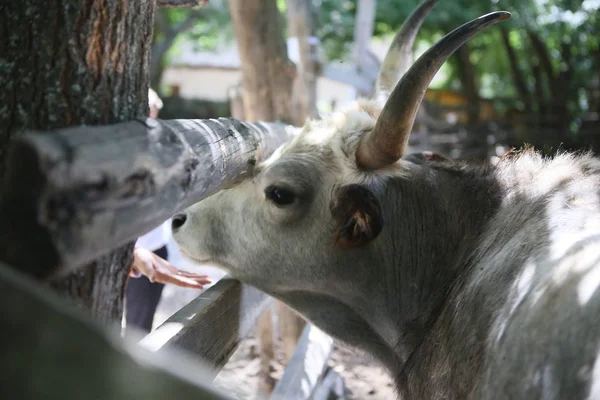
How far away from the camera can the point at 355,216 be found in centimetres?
291

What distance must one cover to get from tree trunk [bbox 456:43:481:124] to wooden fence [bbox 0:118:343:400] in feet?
57.0

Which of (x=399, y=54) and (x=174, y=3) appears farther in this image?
(x=399, y=54)

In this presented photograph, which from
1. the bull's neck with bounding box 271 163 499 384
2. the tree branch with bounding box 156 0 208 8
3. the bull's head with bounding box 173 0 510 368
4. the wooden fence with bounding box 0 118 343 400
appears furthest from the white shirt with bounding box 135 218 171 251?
the wooden fence with bounding box 0 118 343 400

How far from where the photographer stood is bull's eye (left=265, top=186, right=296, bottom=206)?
3.09 meters

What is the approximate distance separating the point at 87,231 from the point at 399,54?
118 inches

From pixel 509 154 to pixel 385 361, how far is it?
1.25 m

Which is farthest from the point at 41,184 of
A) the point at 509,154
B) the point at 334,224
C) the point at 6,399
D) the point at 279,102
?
the point at 279,102

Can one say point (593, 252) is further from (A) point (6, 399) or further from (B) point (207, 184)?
(A) point (6, 399)

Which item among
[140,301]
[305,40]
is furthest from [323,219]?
[305,40]

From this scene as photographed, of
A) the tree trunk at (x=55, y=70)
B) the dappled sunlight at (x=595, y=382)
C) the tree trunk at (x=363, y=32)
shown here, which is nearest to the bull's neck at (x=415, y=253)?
the dappled sunlight at (x=595, y=382)

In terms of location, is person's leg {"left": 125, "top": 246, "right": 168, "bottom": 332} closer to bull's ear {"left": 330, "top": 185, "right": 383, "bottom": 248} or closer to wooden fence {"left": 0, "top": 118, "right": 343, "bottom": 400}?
bull's ear {"left": 330, "top": 185, "right": 383, "bottom": 248}

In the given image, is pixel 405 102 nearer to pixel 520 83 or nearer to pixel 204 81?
pixel 520 83

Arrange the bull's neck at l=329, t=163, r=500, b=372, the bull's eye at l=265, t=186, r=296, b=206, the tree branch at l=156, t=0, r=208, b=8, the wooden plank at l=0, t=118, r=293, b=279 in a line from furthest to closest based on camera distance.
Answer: the bull's eye at l=265, t=186, r=296, b=206
the bull's neck at l=329, t=163, r=500, b=372
the tree branch at l=156, t=0, r=208, b=8
the wooden plank at l=0, t=118, r=293, b=279

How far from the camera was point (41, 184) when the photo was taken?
125 cm
